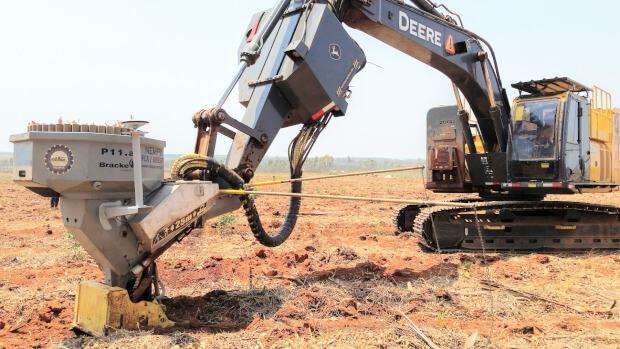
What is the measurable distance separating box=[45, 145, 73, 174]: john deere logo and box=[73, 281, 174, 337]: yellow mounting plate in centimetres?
106

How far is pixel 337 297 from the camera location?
18.7ft

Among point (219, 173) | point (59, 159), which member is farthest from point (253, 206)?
point (59, 159)

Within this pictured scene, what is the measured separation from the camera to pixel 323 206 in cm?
1781

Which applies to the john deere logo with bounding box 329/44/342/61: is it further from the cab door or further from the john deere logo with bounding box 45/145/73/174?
the cab door

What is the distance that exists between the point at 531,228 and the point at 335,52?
5091mm

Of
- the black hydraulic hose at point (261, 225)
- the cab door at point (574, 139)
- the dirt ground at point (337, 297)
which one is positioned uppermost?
the cab door at point (574, 139)

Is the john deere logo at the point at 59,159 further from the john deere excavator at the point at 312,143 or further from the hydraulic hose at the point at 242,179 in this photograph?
the hydraulic hose at the point at 242,179

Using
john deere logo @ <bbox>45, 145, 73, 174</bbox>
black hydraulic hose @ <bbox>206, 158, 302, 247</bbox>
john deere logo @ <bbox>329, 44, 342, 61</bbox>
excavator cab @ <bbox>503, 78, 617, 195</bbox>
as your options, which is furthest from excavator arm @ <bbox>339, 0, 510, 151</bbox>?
john deere logo @ <bbox>45, 145, 73, 174</bbox>

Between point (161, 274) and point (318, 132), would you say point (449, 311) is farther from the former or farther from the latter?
point (161, 274)

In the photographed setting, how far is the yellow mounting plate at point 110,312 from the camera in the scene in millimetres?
4375

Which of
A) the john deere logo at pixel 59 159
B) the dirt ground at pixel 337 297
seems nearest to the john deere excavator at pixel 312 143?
the john deere logo at pixel 59 159

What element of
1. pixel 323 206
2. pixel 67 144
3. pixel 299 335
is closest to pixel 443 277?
pixel 299 335

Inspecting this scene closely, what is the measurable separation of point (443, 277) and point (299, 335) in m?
3.08

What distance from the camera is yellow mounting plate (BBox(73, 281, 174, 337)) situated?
172 inches
